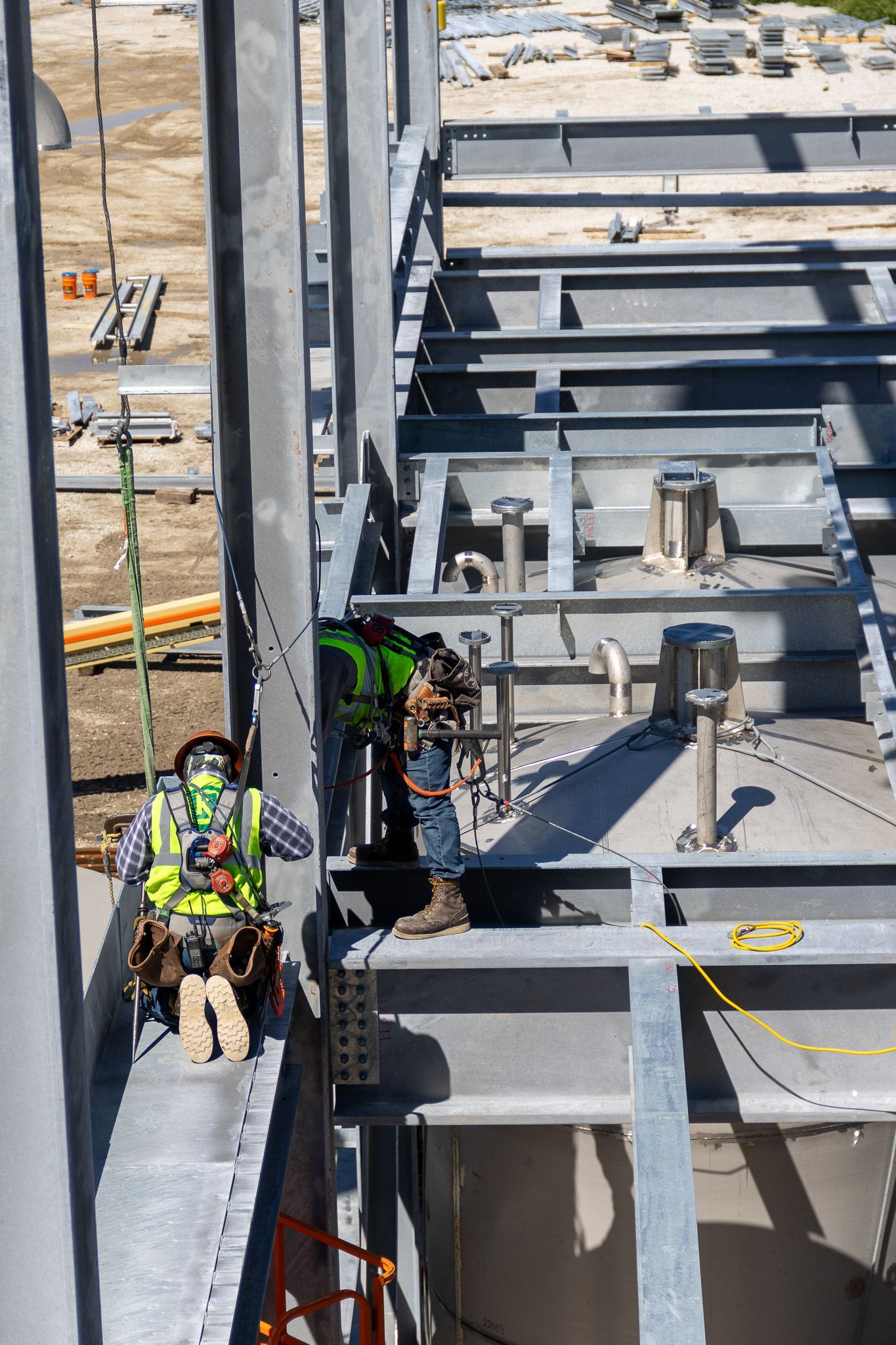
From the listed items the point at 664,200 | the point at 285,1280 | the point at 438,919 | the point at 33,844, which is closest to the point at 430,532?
the point at 438,919

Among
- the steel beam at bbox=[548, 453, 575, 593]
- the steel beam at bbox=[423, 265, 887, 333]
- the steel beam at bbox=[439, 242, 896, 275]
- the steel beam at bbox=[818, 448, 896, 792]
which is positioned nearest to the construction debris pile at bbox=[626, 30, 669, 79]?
the steel beam at bbox=[439, 242, 896, 275]

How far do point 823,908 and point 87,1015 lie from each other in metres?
3.26

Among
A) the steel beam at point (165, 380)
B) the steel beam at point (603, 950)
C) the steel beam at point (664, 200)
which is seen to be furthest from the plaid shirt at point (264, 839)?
the steel beam at point (664, 200)

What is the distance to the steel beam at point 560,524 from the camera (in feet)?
31.7

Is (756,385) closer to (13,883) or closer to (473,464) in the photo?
(473,464)

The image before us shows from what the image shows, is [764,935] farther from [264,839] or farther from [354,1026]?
[264,839]

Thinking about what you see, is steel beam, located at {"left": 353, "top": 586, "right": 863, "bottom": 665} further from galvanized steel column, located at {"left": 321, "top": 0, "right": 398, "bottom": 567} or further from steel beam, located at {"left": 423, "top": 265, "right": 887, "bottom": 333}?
steel beam, located at {"left": 423, "top": 265, "right": 887, "bottom": 333}

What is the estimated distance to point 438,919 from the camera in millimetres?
6492

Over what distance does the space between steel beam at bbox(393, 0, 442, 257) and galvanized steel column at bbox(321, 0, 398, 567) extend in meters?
6.18

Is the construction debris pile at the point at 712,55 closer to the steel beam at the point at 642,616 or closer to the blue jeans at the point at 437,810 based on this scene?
the steel beam at the point at 642,616

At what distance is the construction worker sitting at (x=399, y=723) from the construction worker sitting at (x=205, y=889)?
33.1 inches

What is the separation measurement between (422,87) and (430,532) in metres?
8.55

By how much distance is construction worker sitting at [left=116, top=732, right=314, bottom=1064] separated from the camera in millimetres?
5559

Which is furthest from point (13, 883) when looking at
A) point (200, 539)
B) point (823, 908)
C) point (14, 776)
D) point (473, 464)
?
point (200, 539)
